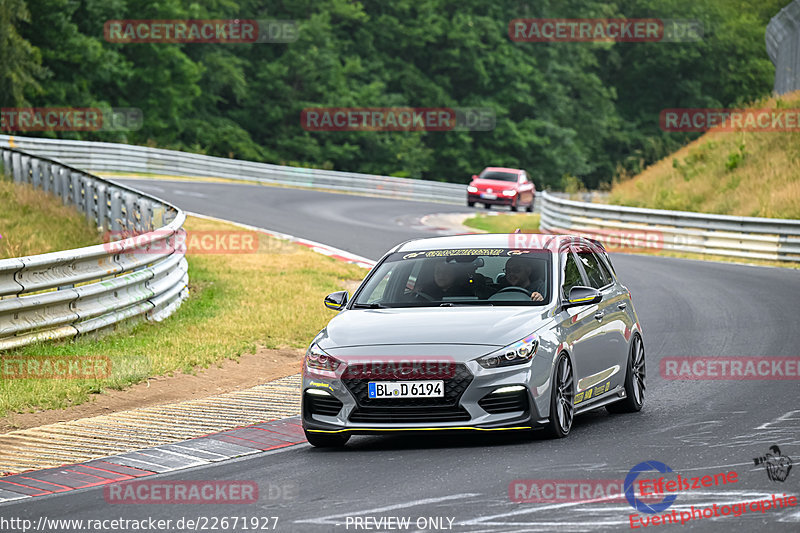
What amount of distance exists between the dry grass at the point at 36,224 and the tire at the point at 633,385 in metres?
9.72

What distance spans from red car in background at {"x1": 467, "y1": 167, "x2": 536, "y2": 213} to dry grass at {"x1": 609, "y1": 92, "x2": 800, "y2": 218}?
566 cm

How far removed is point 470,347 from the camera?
9047 mm

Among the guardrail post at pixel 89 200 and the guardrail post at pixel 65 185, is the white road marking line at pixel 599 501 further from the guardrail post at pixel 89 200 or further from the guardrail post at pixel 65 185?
the guardrail post at pixel 65 185

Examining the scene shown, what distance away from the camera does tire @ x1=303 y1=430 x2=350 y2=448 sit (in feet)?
30.9

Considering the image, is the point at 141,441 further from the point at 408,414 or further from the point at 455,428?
the point at 455,428

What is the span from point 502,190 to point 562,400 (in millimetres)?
37003

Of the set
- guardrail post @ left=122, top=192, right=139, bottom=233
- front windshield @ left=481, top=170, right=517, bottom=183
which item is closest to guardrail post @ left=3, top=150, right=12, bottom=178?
guardrail post @ left=122, top=192, right=139, bottom=233

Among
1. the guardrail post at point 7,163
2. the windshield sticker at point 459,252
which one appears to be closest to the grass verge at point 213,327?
the windshield sticker at point 459,252

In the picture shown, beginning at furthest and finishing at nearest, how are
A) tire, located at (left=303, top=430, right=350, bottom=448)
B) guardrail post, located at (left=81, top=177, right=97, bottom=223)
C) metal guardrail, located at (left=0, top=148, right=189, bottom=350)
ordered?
1. guardrail post, located at (left=81, top=177, right=97, bottom=223)
2. metal guardrail, located at (left=0, top=148, right=189, bottom=350)
3. tire, located at (left=303, top=430, right=350, bottom=448)

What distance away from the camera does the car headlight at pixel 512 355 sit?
9.00 m

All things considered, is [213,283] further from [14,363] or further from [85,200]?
[14,363]

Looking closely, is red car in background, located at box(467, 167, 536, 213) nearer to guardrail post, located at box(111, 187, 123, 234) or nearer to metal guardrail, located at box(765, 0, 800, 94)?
metal guardrail, located at box(765, 0, 800, 94)

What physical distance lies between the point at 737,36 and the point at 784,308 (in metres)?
77.1

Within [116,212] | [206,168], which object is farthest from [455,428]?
[206,168]
